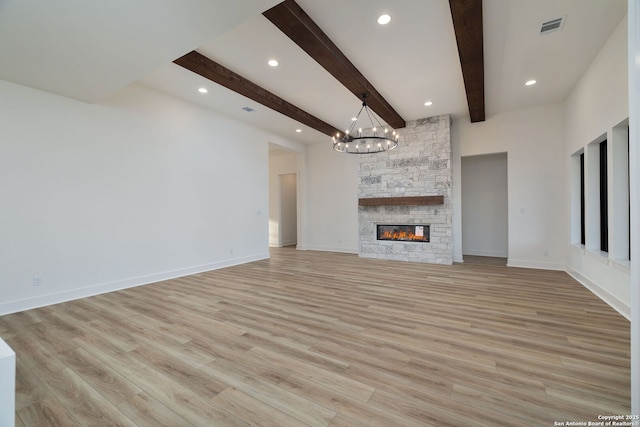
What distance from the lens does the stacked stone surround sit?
20.2 feet

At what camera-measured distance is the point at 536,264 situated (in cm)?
560

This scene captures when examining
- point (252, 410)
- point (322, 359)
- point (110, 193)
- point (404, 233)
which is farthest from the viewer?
point (404, 233)

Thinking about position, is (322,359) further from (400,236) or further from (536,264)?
(536,264)

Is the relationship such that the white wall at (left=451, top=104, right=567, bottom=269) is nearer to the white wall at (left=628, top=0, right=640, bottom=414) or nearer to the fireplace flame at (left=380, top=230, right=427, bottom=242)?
the fireplace flame at (left=380, top=230, right=427, bottom=242)

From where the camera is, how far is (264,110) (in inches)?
221

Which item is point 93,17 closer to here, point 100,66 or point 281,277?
point 100,66

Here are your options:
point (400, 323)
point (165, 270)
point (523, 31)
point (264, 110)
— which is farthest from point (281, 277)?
point (523, 31)

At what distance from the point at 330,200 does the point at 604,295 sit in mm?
5980

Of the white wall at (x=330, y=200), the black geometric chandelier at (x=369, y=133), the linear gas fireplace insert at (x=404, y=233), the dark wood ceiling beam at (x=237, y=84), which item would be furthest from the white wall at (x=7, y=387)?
the white wall at (x=330, y=200)

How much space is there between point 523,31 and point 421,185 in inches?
139

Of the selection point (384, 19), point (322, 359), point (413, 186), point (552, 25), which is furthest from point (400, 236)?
point (322, 359)

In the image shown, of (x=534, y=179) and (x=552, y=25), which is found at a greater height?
(x=552, y=25)

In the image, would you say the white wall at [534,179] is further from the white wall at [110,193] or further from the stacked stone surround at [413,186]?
the white wall at [110,193]

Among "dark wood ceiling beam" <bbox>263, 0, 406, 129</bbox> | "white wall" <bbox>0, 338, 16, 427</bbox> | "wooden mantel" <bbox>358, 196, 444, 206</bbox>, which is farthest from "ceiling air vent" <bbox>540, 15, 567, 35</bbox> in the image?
"white wall" <bbox>0, 338, 16, 427</bbox>
